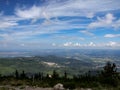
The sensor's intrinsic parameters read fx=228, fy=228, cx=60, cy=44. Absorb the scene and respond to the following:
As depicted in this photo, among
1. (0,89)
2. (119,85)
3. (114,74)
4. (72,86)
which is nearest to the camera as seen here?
(0,89)

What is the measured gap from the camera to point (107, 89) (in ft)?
92.4

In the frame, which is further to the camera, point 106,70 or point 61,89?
point 106,70

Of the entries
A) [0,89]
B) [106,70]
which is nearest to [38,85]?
[0,89]

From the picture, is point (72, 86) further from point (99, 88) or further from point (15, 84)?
point (15, 84)

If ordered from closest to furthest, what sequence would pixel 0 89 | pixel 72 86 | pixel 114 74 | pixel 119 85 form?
pixel 0 89
pixel 72 86
pixel 119 85
pixel 114 74

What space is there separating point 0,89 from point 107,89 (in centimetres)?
1311

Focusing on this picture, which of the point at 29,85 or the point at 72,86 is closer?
the point at 72,86

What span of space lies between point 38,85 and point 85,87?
A: 6791 mm

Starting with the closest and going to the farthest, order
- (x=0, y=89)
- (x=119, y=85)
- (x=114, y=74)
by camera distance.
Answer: (x=0, y=89) → (x=119, y=85) → (x=114, y=74)

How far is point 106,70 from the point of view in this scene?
145 ft

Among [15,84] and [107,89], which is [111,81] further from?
[15,84]

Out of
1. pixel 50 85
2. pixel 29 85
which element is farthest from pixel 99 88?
pixel 29 85

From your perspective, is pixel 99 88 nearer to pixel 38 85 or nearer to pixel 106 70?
pixel 38 85

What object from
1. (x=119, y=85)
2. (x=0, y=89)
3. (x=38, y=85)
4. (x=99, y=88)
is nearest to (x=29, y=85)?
(x=38, y=85)
